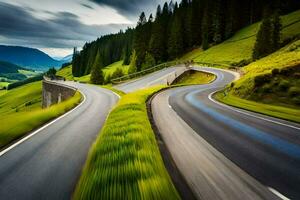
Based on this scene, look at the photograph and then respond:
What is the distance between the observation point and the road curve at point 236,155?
21.1ft

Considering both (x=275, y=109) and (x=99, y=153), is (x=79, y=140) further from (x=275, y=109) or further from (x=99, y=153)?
(x=275, y=109)

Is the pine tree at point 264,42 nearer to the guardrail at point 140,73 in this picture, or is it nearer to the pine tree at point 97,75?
the guardrail at point 140,73

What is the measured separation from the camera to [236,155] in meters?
8.98

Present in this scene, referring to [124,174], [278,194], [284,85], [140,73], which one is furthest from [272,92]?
[140,73]

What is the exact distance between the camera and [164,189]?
4.64m

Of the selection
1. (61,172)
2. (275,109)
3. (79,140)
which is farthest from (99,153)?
(275,109)

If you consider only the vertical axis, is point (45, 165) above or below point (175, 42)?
below

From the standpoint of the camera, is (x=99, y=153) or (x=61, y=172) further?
(x=61, y=172)

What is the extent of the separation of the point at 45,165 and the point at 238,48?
253ft

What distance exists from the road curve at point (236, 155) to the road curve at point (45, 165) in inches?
125

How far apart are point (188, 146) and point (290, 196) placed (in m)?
4.49

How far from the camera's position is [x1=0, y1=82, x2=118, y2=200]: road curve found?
20.4 feet

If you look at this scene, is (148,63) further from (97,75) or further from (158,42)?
(158,42)

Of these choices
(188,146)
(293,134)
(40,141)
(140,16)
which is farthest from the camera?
(140,16)
